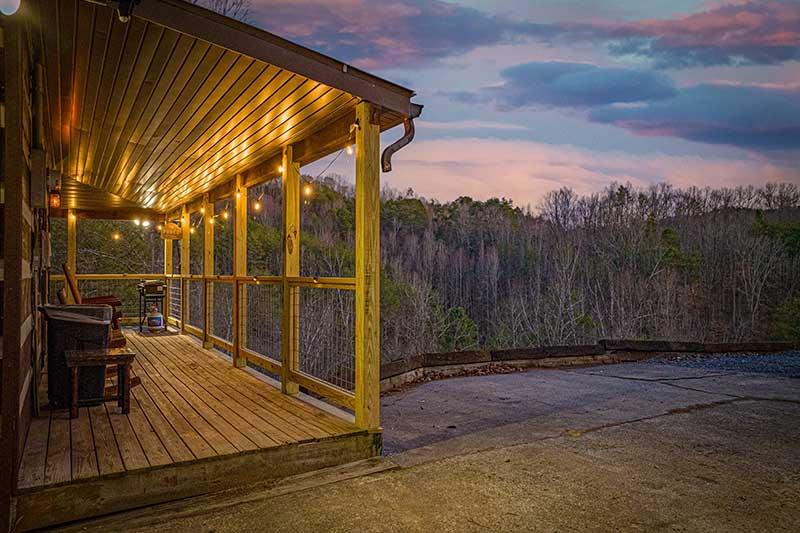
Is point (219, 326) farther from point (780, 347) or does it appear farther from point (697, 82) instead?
point (697, 82)

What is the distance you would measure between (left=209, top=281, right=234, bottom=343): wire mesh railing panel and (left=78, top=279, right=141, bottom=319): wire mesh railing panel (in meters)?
6.22

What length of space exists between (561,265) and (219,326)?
766 inches

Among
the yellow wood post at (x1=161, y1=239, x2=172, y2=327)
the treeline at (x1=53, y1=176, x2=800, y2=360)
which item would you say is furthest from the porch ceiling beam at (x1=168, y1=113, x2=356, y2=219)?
the treeline at (x1=53, y1=176, x2=800, y2=360)

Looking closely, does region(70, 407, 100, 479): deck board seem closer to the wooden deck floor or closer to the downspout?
the wooden deck floor

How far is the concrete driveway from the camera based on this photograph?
270 cm

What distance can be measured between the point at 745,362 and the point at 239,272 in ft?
25.4

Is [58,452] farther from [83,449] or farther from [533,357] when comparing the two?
[533,357]

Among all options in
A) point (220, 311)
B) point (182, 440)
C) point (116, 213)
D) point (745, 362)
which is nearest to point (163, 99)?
point (182, 440)

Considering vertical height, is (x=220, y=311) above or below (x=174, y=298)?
below

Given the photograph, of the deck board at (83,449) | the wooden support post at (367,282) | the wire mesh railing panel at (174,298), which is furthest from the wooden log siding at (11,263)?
the wire mesh railing panel at (174,298)

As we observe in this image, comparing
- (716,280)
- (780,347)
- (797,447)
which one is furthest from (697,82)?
(797,447)

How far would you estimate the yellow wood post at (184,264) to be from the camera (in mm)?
8977

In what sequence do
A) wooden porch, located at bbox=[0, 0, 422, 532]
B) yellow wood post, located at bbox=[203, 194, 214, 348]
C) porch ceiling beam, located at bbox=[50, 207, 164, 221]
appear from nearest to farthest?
wooden porch, located at bbox=[0, 0, 422, 532] → yellow wood post, located at bbox=[203, 194, 214, 348] → porch ceiling beam, located at bbox=[50, 207, 164, 221]

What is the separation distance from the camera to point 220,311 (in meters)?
7.79
